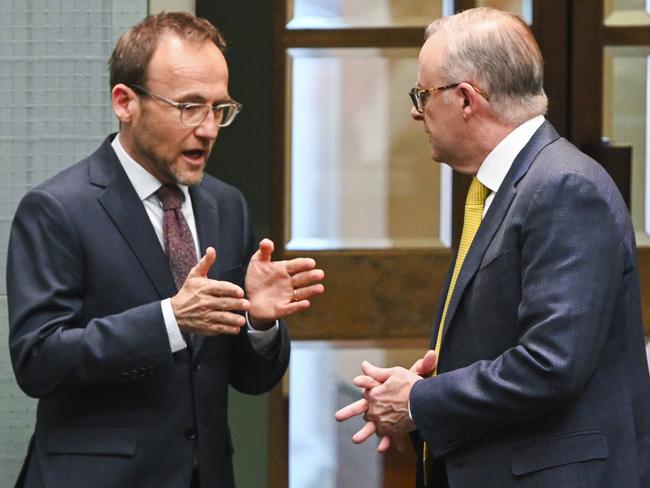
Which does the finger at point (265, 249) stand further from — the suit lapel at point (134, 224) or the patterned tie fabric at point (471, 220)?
the patterned tie fabric at point (471, 220)

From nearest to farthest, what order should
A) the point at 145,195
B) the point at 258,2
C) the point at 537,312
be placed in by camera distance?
1. the point at 537,312
2. the point at 145,195
3. the point at 258,2

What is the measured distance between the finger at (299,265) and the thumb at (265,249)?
0.05m

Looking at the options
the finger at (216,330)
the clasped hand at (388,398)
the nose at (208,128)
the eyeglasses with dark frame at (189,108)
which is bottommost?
the clasped hand at (388,398)

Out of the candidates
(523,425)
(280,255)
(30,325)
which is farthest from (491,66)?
(280,255)

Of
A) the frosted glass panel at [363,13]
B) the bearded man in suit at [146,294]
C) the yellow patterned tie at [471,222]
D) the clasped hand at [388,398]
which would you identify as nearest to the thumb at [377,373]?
the clasped hand at [388,398]

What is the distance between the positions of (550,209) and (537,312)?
0.66ft

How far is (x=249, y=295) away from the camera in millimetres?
2938

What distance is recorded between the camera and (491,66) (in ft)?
8.89

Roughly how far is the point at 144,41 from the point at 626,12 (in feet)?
5.61

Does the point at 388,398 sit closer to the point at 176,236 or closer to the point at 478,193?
the point at 478,193

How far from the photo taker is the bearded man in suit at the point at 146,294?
269 cm

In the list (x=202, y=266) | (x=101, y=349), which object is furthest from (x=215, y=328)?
(x=101, y=349)

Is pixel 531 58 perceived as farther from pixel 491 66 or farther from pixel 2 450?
pixel 2 450

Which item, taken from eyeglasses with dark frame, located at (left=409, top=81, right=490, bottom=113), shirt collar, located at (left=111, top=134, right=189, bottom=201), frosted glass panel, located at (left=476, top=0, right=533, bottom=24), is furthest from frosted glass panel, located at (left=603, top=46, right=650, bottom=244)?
shirt collar, located at (left=111, top=134, right=189, bottom=201)
